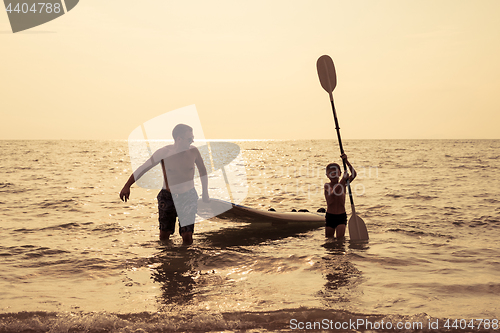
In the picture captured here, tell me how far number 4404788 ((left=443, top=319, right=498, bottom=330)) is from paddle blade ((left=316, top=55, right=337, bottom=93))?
4999 mm

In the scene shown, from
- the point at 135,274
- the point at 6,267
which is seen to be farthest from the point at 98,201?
the point at 135,274

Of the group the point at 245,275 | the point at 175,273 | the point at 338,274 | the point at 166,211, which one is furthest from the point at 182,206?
the point at 338,274

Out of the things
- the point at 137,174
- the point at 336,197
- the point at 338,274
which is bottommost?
the point at 338,274

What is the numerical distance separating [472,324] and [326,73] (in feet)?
17.6

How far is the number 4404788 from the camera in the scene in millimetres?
3404

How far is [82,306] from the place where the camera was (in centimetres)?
388

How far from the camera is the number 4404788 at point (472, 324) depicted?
134 inches

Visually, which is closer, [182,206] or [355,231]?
[182,206]

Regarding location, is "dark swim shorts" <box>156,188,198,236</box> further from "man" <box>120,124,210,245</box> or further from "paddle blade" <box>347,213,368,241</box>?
"paddle blade" <box>347,213,368,241</box>

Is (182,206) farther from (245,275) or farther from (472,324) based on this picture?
(472,324)

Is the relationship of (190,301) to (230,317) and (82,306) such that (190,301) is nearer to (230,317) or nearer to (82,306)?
(230,317)

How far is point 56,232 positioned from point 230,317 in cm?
582

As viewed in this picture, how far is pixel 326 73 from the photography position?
7.48 m

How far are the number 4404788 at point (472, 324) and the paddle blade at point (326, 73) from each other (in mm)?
4999
